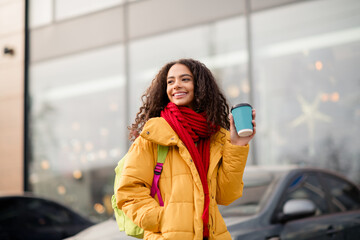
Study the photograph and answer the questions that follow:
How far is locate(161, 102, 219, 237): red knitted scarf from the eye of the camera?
6.89ft

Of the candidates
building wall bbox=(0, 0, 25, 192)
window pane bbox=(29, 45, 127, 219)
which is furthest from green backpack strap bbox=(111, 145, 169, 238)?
building wall bbox=(0, 0, 25, 192)

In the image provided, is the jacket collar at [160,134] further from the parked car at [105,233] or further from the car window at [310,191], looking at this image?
the car window at [310,191]

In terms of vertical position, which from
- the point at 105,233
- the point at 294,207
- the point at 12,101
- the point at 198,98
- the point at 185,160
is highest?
the point at 12,101

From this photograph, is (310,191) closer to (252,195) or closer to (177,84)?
(252,195)

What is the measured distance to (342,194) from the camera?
4336mm

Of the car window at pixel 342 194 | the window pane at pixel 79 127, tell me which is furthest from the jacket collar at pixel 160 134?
the window pane at pixel 79 127

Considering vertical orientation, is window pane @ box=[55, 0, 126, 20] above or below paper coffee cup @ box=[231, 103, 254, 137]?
above

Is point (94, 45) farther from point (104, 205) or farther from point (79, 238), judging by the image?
point (79, 238)

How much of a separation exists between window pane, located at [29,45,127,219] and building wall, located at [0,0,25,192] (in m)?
0.30

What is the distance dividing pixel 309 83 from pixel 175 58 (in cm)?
266

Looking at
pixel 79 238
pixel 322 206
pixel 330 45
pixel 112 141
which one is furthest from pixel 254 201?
pixel 112 141

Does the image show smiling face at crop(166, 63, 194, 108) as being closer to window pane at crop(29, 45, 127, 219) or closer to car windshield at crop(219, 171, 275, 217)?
car windshield at crop(219, 171, 275, 217)

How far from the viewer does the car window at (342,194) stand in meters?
4.21

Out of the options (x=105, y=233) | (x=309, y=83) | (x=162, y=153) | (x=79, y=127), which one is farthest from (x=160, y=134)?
(x=79, y=127)
